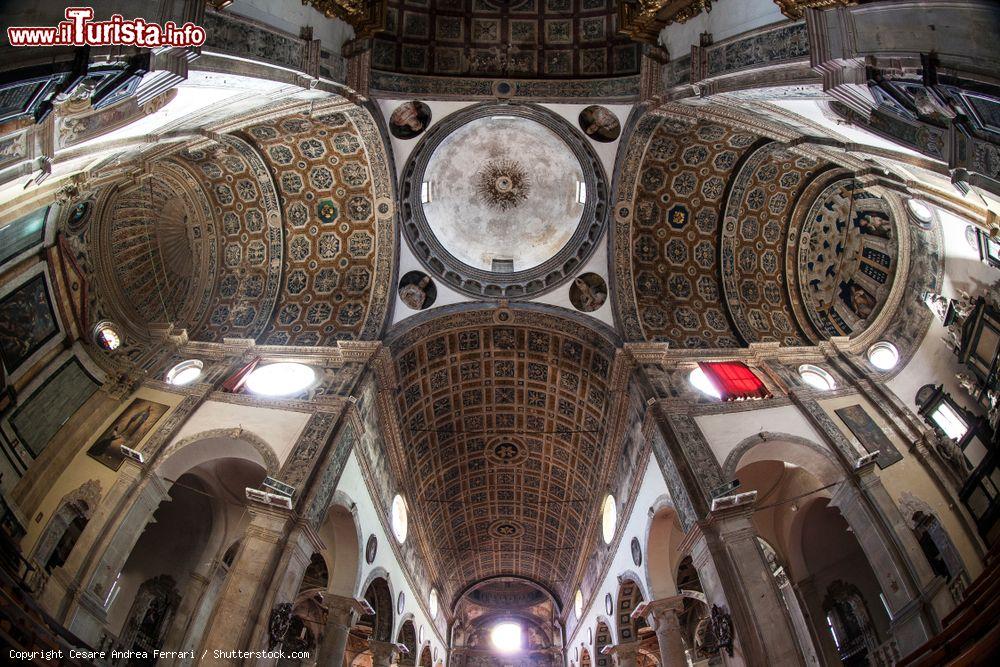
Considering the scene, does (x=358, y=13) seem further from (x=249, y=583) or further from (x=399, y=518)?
(x=399, y=518)

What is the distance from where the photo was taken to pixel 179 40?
8664 millimetres

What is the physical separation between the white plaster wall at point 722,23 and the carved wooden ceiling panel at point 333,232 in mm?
8649


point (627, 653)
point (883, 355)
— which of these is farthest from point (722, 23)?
point (627, 653)

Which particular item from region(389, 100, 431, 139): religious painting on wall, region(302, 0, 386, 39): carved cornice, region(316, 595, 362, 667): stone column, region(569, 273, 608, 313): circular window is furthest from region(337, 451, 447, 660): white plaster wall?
region(302, 0, 386, 39): carved cornice

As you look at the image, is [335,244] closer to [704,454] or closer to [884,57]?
[704,454]

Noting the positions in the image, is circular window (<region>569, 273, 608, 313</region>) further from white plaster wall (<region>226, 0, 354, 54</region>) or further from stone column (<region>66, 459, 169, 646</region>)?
stone column (<region>66, 459, 169, 646</region>)

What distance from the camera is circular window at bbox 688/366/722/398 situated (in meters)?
16.1

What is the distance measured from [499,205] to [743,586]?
14.0m

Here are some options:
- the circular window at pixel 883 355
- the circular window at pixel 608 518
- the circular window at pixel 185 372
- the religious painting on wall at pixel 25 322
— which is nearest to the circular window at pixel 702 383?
the circular window at pixel 883 355

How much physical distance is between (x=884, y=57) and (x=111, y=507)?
52.3ft

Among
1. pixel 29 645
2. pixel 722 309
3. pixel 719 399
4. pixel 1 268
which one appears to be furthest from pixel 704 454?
pixel 1 268

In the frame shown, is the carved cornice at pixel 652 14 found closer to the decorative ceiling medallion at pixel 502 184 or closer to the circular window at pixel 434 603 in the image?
the decorative ceiling medallion at pixel 502 184

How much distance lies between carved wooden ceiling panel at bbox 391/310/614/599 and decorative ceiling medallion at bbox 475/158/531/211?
159 inches

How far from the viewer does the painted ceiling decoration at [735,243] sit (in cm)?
1709
